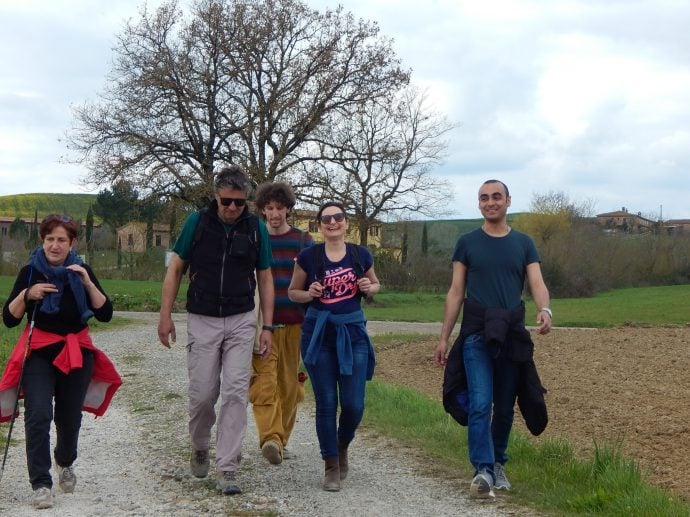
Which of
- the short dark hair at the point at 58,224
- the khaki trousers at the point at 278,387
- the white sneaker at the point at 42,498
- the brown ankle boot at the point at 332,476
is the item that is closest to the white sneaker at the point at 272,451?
the khaki trousers at the point at 278,387

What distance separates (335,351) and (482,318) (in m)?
1.00

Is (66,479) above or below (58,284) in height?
below

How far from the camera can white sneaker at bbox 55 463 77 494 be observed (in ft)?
18.8

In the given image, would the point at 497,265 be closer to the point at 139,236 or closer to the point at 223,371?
the point at 223,371

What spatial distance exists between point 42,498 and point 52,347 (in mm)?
906

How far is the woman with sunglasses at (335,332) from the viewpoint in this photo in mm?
5949

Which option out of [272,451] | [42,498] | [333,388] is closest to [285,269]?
[333,388]

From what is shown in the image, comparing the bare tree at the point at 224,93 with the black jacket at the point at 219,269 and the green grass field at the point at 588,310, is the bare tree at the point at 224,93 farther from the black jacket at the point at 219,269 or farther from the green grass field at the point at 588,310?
the black jacket at the point at 219,269

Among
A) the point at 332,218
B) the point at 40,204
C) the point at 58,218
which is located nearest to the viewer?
the point at 58,218

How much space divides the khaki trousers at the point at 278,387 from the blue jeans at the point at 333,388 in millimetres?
397

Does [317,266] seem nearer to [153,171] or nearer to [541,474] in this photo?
[541,474]

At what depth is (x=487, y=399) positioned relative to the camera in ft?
18.9

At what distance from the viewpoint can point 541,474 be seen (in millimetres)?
6273

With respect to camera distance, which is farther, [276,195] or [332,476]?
[276,195]
